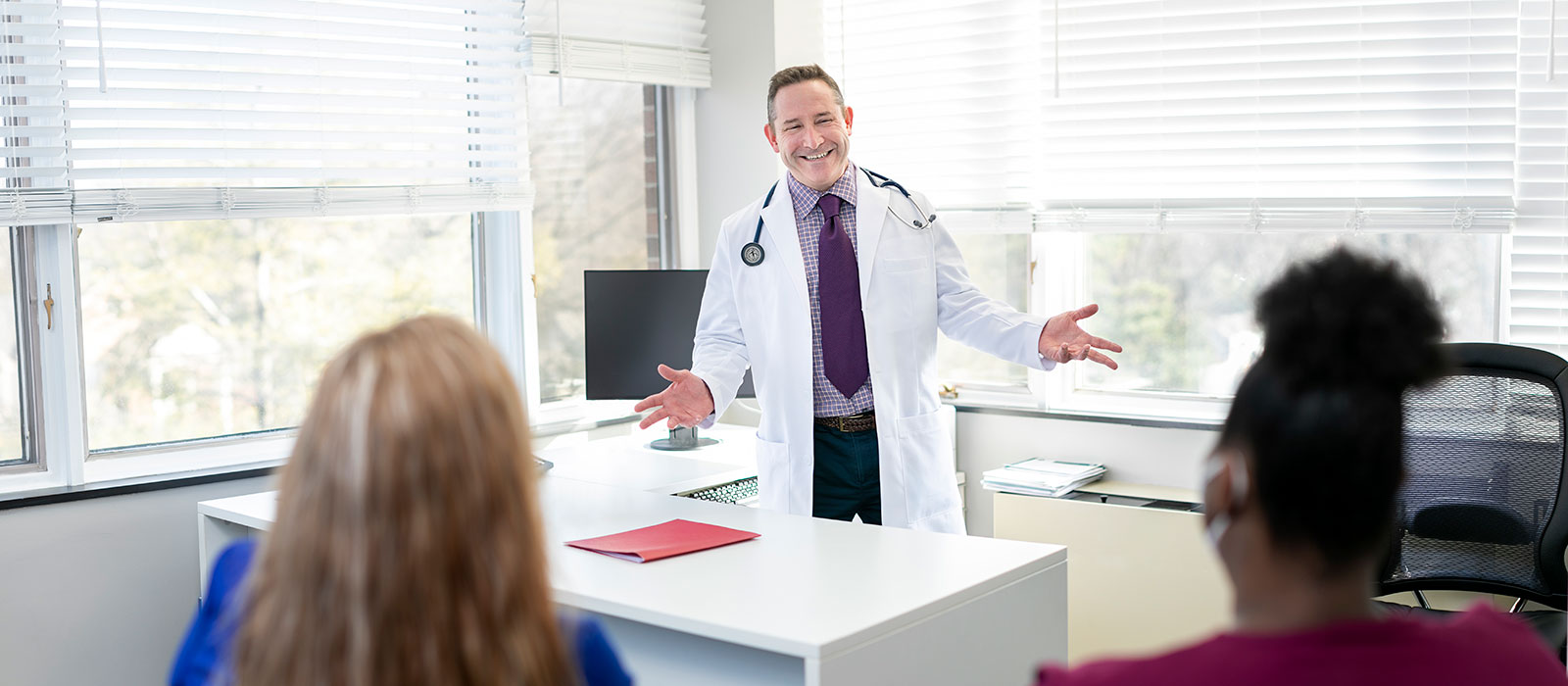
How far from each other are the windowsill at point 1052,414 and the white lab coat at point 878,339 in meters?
0.88

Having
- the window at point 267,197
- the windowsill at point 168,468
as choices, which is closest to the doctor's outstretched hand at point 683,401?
the window at point 267,197

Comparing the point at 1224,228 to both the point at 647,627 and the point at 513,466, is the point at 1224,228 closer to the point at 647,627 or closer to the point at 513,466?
the point at 647,627

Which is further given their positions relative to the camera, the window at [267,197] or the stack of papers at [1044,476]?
the stack of papers at [1044,476]

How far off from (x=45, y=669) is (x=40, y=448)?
496 mm

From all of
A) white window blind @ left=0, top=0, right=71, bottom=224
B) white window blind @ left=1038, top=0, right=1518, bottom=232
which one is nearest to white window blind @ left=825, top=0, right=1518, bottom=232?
white window blind @ left=1038, top=0, right=1518, bottom=232

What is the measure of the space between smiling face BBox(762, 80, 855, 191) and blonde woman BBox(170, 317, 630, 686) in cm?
186

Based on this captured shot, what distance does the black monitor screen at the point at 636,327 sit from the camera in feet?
11.0

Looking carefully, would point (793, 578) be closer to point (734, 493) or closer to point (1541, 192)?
point (734, 493)

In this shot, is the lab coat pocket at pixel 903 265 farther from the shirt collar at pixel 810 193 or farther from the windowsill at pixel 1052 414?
the windowsill at pixel 1052 414

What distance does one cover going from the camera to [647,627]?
1.97 m

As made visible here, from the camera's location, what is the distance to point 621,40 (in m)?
3.79

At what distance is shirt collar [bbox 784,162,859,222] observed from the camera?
9.17ft

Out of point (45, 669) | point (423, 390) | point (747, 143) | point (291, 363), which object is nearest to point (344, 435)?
point (423, 390)

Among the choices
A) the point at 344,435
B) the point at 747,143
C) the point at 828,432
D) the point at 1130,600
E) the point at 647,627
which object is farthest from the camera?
the point at 747,143
